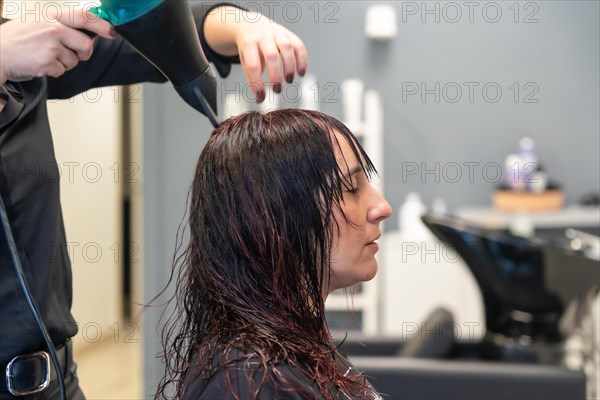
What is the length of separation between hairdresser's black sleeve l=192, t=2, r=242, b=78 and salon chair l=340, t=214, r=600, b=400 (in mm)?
1012

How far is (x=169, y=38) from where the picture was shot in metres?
0.88

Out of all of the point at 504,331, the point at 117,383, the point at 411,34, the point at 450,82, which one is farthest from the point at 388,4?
the point at 117,383

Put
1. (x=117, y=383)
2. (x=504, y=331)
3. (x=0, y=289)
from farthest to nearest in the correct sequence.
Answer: (x=117, y=383) < (x=504, y=331) < (x=0, y=289)

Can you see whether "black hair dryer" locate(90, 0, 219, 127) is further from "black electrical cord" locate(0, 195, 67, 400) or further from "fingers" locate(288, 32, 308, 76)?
"black electrical cord" locate(0, 195, 67, 400)

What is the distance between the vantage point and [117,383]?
3.96 meters

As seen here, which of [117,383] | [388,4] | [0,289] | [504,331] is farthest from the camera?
[117,383]

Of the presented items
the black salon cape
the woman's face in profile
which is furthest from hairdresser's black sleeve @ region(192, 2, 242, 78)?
the woman's face in profile

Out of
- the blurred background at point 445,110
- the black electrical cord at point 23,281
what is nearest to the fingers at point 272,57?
the black electrical cord at point 23,281

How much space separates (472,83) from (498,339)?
140 centimetres

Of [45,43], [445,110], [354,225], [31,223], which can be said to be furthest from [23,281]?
[445,110]

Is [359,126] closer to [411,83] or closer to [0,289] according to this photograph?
[411,83]

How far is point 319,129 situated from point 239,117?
105 millimetres

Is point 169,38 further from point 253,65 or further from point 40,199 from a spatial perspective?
point 40,199

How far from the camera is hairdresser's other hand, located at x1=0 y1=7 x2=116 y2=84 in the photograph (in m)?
0.88
